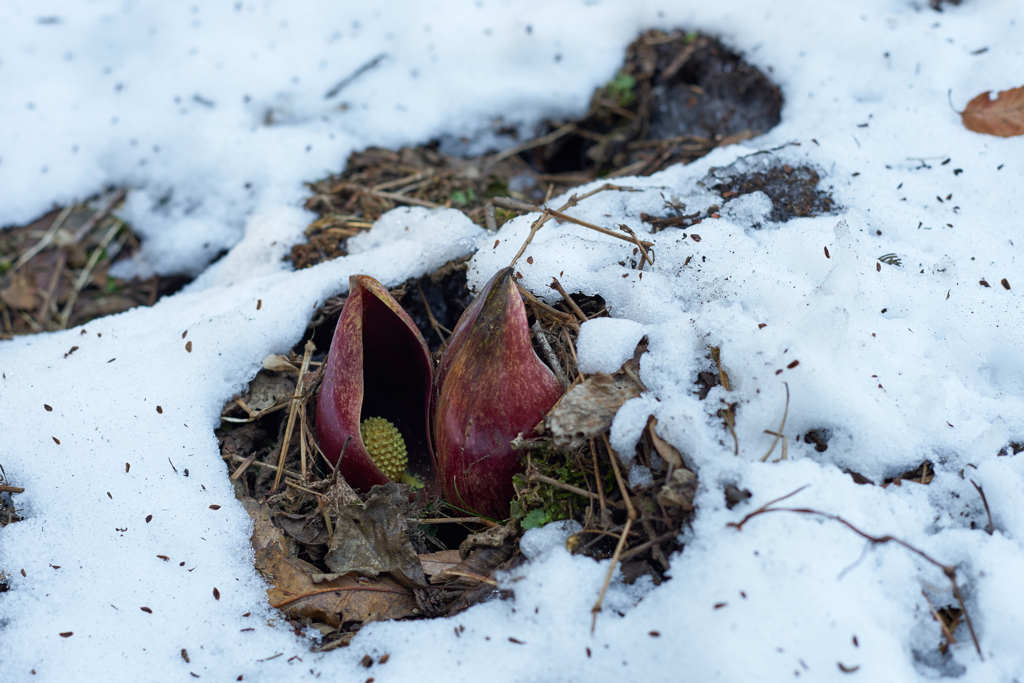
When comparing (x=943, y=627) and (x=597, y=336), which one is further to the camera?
(x=597, y=336)

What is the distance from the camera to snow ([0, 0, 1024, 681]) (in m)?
1.37

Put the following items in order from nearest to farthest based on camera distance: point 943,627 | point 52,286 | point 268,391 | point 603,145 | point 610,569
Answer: point 943,627 → point 610,569 → point 268,391 → point 52,286 → point 603,145

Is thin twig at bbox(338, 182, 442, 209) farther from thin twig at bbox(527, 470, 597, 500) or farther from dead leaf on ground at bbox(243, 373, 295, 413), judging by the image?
thin twig at bbox(527, 470, 597, 500)

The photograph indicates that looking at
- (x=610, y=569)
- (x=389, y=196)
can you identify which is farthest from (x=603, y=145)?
(x=610, y=569)

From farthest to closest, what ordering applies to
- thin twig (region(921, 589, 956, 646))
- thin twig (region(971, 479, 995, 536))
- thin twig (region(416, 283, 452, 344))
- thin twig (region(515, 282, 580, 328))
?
thin twig (region(416, 283, 452, 344)), thin twig (region(515, 282, 580, 328)), thin twig (region(971, 479, 995, 536)), thin twig (region(921, 589, 956, 646))

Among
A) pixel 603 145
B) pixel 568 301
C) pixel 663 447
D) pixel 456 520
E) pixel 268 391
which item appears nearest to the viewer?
pixel 663 447

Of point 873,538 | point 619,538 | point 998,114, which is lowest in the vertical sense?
point 619,538

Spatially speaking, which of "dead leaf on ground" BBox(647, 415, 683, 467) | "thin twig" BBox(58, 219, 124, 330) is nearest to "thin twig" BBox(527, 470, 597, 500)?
"dead leaf on ground" BBox(647, 415, 683, 467)

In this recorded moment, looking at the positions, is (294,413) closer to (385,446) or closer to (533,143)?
(385,446)

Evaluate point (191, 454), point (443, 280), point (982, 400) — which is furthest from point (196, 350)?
point (982, 400)

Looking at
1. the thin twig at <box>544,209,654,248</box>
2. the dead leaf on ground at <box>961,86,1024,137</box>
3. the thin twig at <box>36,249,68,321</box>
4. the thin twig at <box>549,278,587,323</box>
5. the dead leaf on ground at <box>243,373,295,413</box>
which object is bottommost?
the thin twig at <box>36,249,68,321</box>

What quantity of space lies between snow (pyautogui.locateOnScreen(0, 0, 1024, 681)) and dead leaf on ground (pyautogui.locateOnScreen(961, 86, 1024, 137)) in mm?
56

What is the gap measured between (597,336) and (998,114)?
5.48 ft

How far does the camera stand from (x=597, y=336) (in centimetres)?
173
